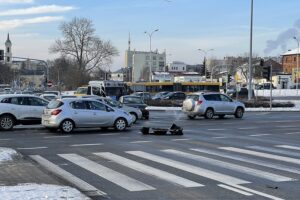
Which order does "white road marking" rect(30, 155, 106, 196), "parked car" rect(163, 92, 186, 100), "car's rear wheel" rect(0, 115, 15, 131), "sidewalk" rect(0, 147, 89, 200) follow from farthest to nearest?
"parked car" rect(163, 92, 186, 100) → "car's rear wheel" rect(0, 115, 15, 131) → "white road marking" rect(30, 155, 106, 196) → "sidewalk" rect(0, 147, 89, 200)

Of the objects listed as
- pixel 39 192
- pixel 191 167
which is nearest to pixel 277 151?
pixel 191 167

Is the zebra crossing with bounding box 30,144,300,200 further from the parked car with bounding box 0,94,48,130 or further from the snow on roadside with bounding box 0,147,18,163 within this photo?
the parked car with bounding box 0,94,48,130

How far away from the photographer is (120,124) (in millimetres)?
23109

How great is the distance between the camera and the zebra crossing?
9377 mm

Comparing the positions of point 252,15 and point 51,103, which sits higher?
point 252,15

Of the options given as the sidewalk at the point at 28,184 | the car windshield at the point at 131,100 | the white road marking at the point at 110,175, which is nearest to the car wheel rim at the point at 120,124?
the white road marking at the point at 110,175

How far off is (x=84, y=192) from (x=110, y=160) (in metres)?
4.17

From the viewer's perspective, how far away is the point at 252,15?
45.4 meters

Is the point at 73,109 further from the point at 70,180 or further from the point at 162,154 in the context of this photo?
the point at 70,180

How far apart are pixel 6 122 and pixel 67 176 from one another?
45.0 feet

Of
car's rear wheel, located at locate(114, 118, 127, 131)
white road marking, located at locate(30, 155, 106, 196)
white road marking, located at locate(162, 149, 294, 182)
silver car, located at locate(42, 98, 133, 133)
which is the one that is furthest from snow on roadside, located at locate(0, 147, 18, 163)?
car's rear wheel, located at locate(114, 118, 127, 131)

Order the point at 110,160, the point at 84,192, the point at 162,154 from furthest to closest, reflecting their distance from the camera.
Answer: the point at 162,154
the point at 110,160
the point at 84,192

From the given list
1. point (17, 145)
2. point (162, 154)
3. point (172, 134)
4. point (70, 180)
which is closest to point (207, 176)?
point (70, 180)

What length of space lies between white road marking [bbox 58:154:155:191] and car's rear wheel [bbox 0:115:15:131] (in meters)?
10.6
